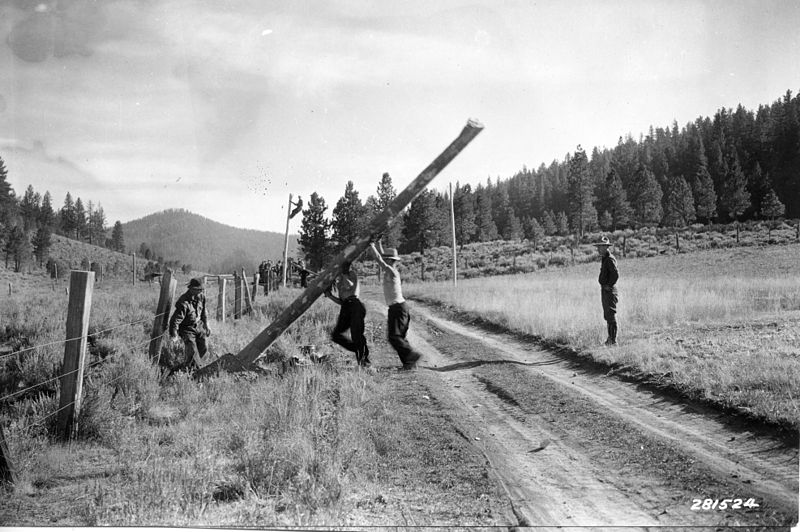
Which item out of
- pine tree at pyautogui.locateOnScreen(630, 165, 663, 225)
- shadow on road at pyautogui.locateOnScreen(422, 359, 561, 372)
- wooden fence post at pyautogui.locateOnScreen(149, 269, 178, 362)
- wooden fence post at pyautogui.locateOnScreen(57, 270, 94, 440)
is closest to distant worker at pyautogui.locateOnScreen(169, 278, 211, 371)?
wooden fence post at pyautogui.locateOnScreen(149, 269, 178, 362)

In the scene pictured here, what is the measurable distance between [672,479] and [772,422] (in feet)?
4.38

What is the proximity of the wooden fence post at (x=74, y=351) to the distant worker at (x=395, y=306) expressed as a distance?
10.4ft

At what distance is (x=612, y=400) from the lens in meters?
5.37

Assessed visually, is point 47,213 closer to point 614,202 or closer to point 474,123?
point 474,123

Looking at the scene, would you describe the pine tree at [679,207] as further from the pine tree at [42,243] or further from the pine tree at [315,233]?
the pine tree at [42,243]

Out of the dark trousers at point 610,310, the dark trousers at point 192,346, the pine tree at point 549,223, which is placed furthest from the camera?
the pine tree at point 549,223

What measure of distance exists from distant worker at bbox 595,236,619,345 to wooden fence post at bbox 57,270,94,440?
7.84m

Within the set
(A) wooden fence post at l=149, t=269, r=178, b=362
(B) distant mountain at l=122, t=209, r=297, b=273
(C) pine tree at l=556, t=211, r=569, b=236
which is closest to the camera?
(B) distant mountain at l=122, t=209, r=297, b=273

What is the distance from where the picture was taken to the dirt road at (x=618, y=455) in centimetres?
312

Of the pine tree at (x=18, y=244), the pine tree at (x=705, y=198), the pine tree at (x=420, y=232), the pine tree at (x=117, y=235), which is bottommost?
the pine tree at (x=18, y=244)

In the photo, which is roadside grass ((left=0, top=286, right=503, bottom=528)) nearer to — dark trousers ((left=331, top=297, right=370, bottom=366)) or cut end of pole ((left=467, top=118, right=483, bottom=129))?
dark trousers ((left=331, top=297, right=370, bottom=366))

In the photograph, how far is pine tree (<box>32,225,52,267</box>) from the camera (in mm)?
4743

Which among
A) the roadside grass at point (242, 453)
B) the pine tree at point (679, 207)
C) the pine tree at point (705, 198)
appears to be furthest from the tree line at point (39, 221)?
the pine tree at point (679, 207)

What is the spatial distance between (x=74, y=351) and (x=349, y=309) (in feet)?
9.78
